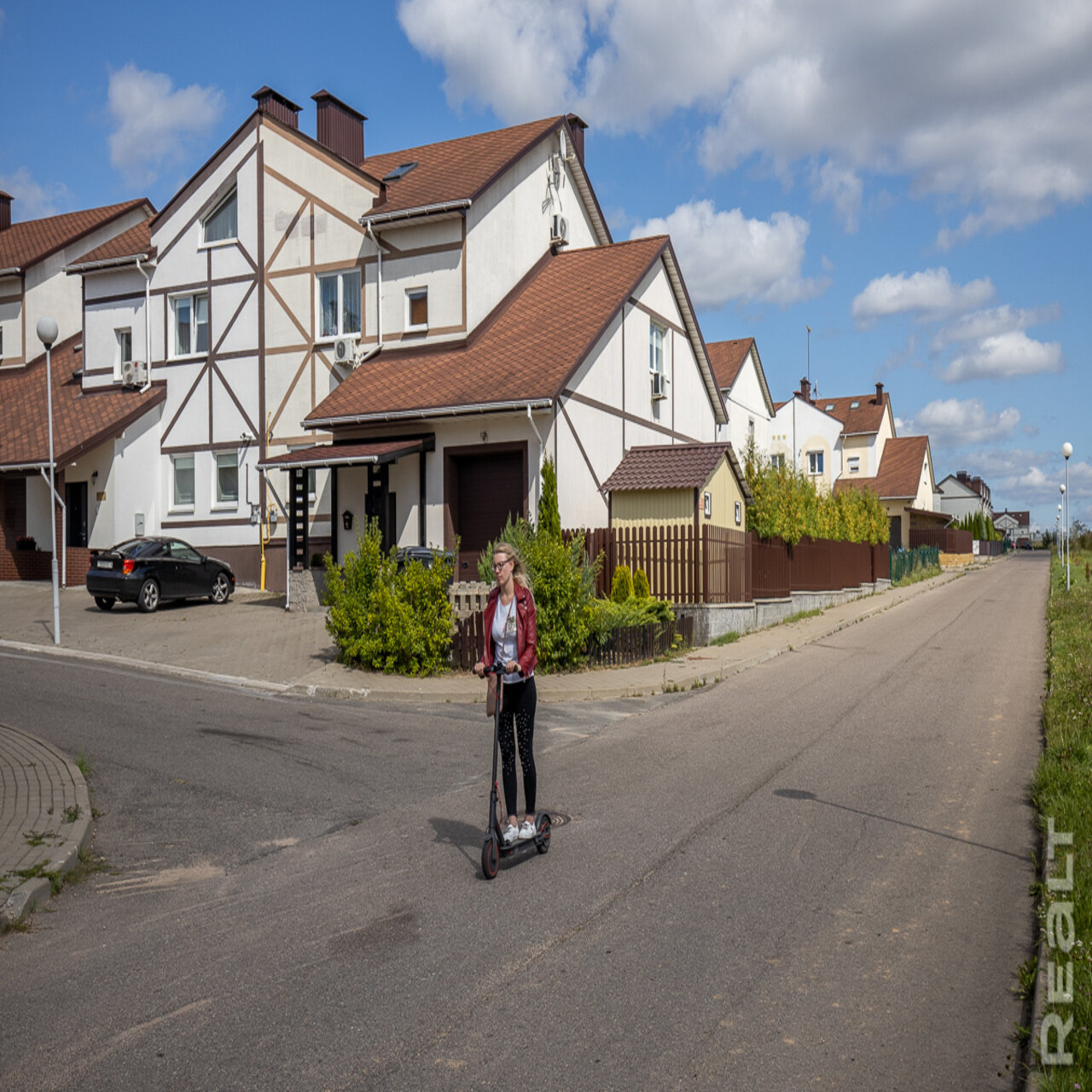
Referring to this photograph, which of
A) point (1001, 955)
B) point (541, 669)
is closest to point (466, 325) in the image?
point (541, 669)

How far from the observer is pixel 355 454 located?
20594 millimetres

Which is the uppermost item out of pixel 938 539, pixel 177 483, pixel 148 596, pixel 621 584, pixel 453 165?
pixel 453 165

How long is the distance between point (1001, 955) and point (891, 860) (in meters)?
1.39

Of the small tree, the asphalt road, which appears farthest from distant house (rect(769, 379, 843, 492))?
the asphalt road

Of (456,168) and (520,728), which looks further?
(456,168)

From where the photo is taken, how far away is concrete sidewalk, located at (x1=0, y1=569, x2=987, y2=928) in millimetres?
6559

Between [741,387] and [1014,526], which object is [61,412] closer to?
[741,387]

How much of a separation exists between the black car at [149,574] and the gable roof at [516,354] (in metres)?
3.79

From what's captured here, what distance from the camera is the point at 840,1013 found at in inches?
163

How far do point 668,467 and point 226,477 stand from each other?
11856 mm

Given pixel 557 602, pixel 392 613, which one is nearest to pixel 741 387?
pixel 557 602

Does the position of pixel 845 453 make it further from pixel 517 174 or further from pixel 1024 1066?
pixel 1024 1066

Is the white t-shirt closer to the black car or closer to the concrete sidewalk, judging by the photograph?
the concrete sidewalk
